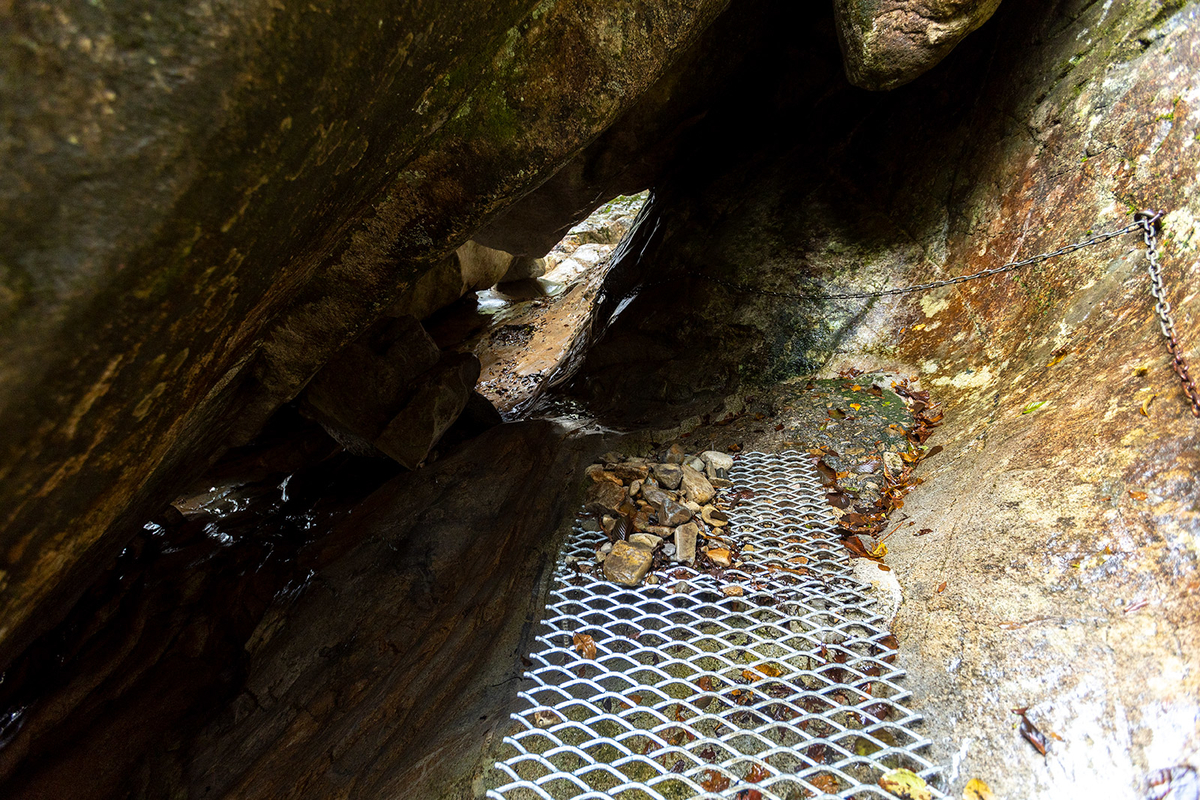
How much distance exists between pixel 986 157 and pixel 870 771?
4042mm

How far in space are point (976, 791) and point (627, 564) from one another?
5.30 feet

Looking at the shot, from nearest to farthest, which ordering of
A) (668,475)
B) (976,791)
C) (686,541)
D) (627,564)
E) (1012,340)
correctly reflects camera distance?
(976,791)
(627,564)
(686,541)
(1012,340)
(668,475)

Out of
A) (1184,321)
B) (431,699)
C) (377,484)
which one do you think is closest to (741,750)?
(431,699)

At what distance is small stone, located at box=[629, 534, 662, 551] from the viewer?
121 inches

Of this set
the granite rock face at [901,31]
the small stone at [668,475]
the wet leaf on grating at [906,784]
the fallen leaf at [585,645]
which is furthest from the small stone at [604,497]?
the granite rock face at [901,31]

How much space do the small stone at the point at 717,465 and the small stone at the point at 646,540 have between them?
0.77 m

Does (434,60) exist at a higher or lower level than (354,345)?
higher

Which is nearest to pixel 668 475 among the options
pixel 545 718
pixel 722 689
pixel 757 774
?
pixel 722 689

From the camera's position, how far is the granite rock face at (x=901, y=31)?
297 cm

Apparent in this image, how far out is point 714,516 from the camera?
328 centimetres

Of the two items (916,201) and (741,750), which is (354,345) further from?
(916,201)

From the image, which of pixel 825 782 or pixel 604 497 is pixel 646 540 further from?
pixel 825 782

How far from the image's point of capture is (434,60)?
2.00 m

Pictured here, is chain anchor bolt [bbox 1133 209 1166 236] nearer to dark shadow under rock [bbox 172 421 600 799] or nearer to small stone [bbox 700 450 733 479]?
small stone [bbox 700 450 733 479]
